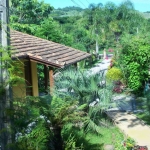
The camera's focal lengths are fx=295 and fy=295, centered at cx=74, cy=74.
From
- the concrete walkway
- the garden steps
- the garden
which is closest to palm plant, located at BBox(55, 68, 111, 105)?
the garden

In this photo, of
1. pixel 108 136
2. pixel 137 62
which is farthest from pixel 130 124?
pixel 137 62

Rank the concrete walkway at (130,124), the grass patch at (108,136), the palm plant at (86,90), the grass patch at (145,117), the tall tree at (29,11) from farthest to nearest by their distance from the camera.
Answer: the tall tree at (29,11) < the grass patch at (145,117) < the concrete walkway at (130,124) < the palm plant at (86,90) < the grass patch at (108,136)

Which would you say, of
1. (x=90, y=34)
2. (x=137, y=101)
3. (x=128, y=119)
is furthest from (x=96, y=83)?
(x=90, y=34)

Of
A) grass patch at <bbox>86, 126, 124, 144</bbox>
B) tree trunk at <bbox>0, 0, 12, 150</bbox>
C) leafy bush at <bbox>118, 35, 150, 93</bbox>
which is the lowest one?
grass patch at <bbox>86, 126, 124, 144</bbox>

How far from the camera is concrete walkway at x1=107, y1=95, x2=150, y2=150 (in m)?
9.62

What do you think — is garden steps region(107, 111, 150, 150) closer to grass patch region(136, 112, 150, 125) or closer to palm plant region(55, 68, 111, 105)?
grass patch region(136, 112, 150, 125)

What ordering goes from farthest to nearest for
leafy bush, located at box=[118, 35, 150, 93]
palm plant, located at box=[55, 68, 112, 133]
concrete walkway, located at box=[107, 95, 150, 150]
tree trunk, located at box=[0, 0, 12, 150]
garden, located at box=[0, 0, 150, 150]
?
leafy bush, located at box=[118, 35, 150, 93], concrete walkway, located at box=[107, 95, 150, 150], palm plant, located at box=[55, 68, 112, 133], garden, located at box=[0, 0, 150, 150], tree trunk, located at box=[0, 0, 12, 150]

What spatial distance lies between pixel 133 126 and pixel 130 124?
233 millimetres

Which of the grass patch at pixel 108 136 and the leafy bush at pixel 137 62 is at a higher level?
the leafy bush at pixel 137 62

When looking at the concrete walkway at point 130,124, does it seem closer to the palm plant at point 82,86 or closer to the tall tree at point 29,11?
the palm plant at point 82,86

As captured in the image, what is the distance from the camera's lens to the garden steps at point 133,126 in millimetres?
9523

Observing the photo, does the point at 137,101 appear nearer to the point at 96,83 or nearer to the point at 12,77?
the point at 96,83

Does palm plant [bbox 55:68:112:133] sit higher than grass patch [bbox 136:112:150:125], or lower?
higher

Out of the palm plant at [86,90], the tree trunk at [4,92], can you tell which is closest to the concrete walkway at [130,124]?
the palm plant at [86,90]
